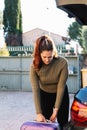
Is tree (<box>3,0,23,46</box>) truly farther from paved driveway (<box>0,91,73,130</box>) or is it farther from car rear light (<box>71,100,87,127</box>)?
car rear light (<box>71,100,87,127</box>)

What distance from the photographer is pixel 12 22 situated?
4769cm

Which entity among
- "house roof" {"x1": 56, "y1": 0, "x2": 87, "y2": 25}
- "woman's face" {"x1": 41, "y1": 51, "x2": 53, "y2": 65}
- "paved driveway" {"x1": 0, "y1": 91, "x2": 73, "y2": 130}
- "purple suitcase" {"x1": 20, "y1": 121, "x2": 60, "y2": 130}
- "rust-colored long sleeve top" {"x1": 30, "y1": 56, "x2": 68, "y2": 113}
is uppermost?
"house roof" {"x1": 56, "y1": 0, "x2": 87, "y2": 25}

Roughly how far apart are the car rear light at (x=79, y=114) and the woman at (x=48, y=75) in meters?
0.56

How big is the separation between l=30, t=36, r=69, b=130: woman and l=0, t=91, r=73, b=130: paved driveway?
4154 mm

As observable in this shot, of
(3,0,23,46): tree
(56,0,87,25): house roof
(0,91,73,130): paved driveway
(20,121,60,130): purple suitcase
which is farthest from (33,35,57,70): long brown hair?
(3,0,23,46): tree

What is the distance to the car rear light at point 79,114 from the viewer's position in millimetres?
3422

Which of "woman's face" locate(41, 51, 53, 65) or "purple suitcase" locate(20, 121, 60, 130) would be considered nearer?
"purple suitcase" locate(20, 121, 60, 130)

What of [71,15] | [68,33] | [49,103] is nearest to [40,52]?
[49,103]

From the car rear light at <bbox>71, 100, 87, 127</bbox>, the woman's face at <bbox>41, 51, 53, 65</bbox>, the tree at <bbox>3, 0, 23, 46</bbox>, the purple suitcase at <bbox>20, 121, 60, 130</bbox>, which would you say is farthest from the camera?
the tree at <bbox>3, 0, 23, 46</bbox>

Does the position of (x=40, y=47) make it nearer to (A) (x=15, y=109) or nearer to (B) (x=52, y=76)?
(B) (x=52, y=76)

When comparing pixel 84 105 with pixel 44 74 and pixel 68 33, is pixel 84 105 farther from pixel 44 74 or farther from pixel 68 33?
pixel 68 33

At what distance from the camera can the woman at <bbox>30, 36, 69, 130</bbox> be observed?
4.15 meters

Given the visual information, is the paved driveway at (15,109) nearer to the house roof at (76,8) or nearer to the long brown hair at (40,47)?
the house roof at (76,8)

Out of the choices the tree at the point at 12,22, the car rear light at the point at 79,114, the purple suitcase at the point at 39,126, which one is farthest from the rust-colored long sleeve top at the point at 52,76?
the tree at the point at 12,22
